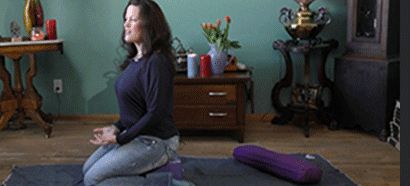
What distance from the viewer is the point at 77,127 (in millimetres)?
3689

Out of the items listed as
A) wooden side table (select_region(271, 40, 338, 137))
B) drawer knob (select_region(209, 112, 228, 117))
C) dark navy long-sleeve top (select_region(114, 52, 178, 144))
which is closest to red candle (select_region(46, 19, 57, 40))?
drawer knob (select_region(209, 112, 228, 117))

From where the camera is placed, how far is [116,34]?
3801 mm

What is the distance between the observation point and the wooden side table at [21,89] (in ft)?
10.8

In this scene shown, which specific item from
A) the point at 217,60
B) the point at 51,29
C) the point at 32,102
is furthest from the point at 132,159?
the point at 51,29

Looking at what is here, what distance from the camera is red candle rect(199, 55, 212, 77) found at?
3.25m

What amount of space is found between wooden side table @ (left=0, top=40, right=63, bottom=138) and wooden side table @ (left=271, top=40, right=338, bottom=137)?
1674 mm

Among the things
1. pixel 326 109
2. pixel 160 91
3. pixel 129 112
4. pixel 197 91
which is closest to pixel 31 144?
pixel 197 91

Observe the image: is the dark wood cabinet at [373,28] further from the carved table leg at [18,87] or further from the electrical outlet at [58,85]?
the carved table leg at [18,87]

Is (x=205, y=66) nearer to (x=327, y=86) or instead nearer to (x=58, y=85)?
(x=327, y=86)

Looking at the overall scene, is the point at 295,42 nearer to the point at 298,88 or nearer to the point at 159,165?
the point at 298,88

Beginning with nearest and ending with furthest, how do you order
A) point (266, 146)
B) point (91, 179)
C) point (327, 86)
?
point (91, 179)
point (266, 146)
point (327, 86)

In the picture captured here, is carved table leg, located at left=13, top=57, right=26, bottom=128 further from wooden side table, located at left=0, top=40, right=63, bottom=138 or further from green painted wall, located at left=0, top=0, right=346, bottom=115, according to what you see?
green painted wall, located at left=0, top=0, right=346, bottom=115

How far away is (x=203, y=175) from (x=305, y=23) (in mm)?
1472

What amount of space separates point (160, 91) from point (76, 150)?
4.13 feet
